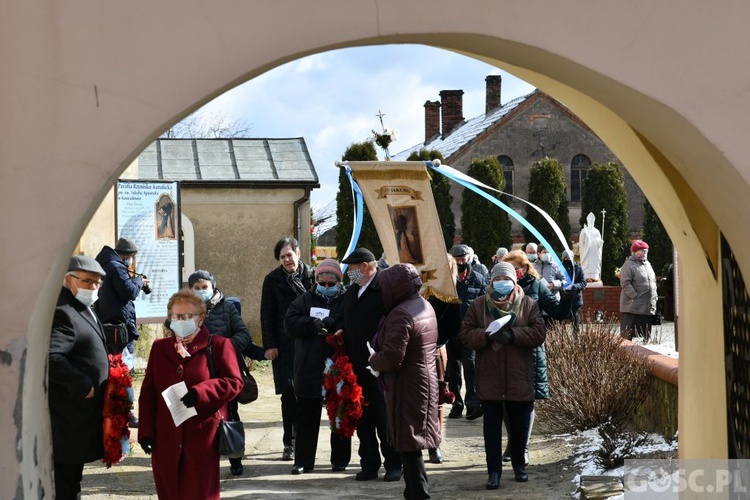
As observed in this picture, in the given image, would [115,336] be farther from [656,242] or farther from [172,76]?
[656,242]

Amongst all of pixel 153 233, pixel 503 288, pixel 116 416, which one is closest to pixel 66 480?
pixel 116 416

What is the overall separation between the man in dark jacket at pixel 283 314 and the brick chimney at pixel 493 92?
42.6 meters

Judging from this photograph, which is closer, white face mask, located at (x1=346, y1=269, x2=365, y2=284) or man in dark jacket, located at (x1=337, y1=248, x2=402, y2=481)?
man in dark jacket, located at (x1=337, y1=248, x2=402, y2=481)

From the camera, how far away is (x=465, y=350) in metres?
12.7

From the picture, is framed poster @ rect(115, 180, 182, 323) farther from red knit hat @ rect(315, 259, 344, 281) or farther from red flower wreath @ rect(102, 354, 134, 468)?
red flower wreath @ rect(102, 354, 134, 468)

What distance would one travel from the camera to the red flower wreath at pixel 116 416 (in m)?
6.81

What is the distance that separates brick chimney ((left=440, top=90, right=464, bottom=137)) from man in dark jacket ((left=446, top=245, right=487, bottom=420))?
1663 inches

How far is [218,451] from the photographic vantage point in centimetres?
684

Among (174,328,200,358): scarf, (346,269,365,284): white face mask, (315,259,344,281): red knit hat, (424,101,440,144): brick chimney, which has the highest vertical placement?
(424,101,440,144): brick chimney

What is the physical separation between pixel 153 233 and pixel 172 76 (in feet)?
35.7

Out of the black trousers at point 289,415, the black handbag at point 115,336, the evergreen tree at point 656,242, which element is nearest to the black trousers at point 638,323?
the black trousers at point 289,415

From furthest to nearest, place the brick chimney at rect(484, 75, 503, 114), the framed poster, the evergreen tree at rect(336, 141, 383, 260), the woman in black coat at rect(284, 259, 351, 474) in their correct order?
the brick chimney at rect(484, 75, 503, 114) < the evergreen tree at rect(336, 141, 383, 260) < the framed poster < the woman in black coat at rect(284, 259, 351, 474)

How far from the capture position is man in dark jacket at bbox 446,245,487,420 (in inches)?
497

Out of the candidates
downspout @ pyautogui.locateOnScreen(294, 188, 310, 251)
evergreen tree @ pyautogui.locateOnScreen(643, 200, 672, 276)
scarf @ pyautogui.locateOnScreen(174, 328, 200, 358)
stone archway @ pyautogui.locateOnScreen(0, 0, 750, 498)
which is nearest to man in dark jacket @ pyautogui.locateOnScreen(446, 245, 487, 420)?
scarf @ pyautogui.locateOnScreen(174, 328, 200, 358)
